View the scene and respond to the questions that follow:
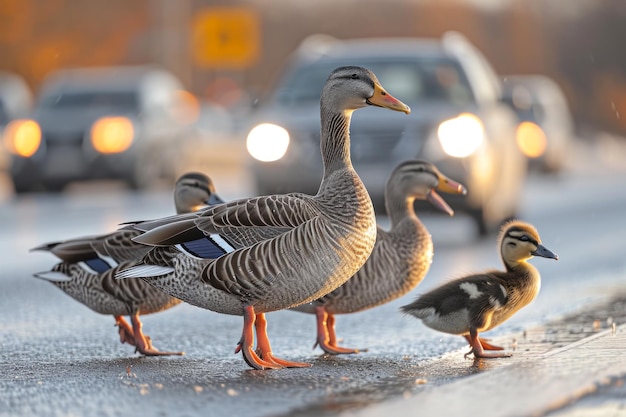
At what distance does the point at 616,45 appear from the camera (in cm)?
8331

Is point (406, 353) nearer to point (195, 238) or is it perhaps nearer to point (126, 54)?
point (195, 238)

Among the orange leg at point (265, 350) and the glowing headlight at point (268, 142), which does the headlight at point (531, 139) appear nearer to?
the glowing headlight at point (268, 142)

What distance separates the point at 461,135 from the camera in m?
Answer: 15.2

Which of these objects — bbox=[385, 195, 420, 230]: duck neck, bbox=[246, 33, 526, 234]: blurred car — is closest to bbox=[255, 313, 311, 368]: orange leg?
bbox=[385, 195, 420, 230]: duck neck

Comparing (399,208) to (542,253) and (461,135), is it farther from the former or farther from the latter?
(461,135)

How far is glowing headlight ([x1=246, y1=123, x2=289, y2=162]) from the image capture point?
50.4ft

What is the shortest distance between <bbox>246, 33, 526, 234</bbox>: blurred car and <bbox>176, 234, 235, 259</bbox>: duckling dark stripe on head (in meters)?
8.25

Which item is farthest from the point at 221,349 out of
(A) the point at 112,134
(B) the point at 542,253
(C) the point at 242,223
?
(A) the point at 112,134

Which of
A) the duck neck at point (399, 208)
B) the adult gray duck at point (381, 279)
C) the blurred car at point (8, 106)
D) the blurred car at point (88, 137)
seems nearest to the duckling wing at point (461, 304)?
the adult gray duck at point (381, 279)

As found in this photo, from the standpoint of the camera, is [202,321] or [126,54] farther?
[126,54]

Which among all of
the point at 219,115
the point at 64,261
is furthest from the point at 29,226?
the point at 219,115

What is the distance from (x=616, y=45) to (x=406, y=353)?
7835cm

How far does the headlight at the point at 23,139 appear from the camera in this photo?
2320 centimetres

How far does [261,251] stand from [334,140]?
99cm
